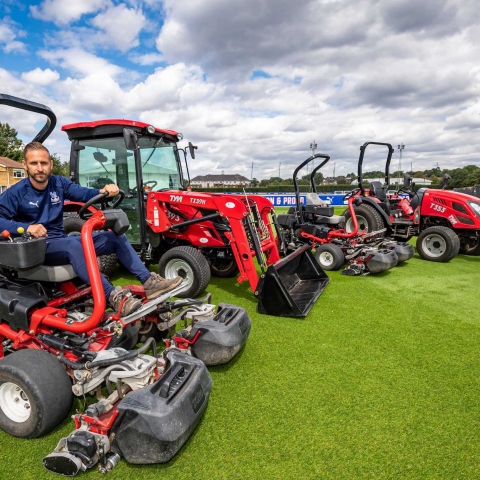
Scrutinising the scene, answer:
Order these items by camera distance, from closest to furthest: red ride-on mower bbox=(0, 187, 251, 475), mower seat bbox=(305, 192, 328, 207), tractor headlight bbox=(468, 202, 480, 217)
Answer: red ride-on mower bbox=(0, 187, 251, 475), tractor headlight bbox=(468, 202, 480, 217), mower seat bbox=(305, 192, 328, 207)

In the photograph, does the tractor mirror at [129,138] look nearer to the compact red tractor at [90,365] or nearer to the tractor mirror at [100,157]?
the compact red tractor at [90,365]

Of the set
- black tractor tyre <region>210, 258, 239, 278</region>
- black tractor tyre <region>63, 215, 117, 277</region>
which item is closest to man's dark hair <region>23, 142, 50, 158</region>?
black tractor tyre <region>63, 215, 117, 277</region>

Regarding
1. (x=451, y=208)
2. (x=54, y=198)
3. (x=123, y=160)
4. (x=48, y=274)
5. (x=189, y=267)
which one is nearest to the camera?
(x=48, y=274)

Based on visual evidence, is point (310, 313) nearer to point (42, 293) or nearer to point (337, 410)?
point (337, 410)

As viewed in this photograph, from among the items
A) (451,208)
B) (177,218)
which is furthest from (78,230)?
(451,208)

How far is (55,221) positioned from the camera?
10.7 ft

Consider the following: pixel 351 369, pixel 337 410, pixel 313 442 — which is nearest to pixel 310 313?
pixel 351 369

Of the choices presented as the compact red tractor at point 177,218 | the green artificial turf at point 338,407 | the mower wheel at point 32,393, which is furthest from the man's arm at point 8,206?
the compact red tractor at point 177,218

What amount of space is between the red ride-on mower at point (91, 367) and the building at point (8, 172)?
47.8m

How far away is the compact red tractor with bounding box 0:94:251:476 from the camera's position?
6.85 feet

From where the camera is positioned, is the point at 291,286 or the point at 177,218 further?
the point at 177,218

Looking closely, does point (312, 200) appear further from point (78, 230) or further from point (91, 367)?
point (91, 367)

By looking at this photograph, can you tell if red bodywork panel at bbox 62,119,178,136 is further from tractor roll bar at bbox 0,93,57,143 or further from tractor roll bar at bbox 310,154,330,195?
tractor roll bar at bbox 310,154,330,195

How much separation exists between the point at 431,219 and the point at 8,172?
1880 inches
